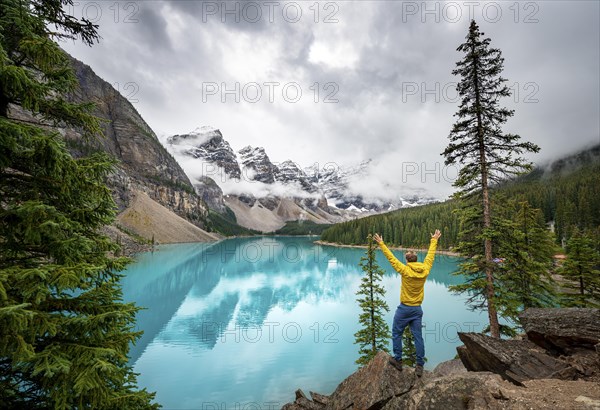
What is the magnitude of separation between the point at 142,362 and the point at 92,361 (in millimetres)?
23779

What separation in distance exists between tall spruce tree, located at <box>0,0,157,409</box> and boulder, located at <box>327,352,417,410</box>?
4.99m

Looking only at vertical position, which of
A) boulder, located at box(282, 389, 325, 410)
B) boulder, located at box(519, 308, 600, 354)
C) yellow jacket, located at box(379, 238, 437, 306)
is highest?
yellow jacket, located at box(379, 238, 437, 306)

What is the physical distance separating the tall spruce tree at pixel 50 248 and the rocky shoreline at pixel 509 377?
5.36 metres

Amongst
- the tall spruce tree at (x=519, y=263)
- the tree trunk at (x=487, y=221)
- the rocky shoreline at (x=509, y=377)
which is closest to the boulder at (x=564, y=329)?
the rocky shoreline at (x=509, y=377)

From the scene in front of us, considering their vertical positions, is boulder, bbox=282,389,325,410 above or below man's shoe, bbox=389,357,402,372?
below

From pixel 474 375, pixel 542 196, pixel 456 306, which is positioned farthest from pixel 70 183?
pixel 542 196

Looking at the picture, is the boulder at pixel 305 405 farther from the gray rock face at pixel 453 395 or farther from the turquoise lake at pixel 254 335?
the turquoise lake at pixel 254 335

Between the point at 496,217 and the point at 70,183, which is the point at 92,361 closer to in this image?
the point at 70,183

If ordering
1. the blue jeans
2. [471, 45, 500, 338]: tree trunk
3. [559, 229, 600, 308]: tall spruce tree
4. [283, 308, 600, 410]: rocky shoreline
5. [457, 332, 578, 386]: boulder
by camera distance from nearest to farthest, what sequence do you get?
1. [283, 308, 600, 410]: rocky shoreline
2. [457, 332, 578, 386]: boulder
3. the blue jeans
4. [471, 45, 500, 338]: tree trunk
5. [559, 229, 600, 308]: tall spruce tree

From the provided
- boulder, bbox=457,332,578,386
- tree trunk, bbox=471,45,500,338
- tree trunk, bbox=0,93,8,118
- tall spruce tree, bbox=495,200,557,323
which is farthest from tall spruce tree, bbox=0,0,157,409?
tall spruce tree, bbox=495,200,557,323

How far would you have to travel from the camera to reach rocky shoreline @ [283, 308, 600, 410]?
5.68m

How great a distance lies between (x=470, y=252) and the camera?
1451cm

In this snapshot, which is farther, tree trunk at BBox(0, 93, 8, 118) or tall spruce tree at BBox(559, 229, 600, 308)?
tall spruce tree at BBox(559, 229, 600, 308)

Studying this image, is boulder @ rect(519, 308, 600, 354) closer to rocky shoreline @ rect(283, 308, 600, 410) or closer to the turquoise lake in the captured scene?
rocky shoreline @ rect(283, 308, 600, 410)
